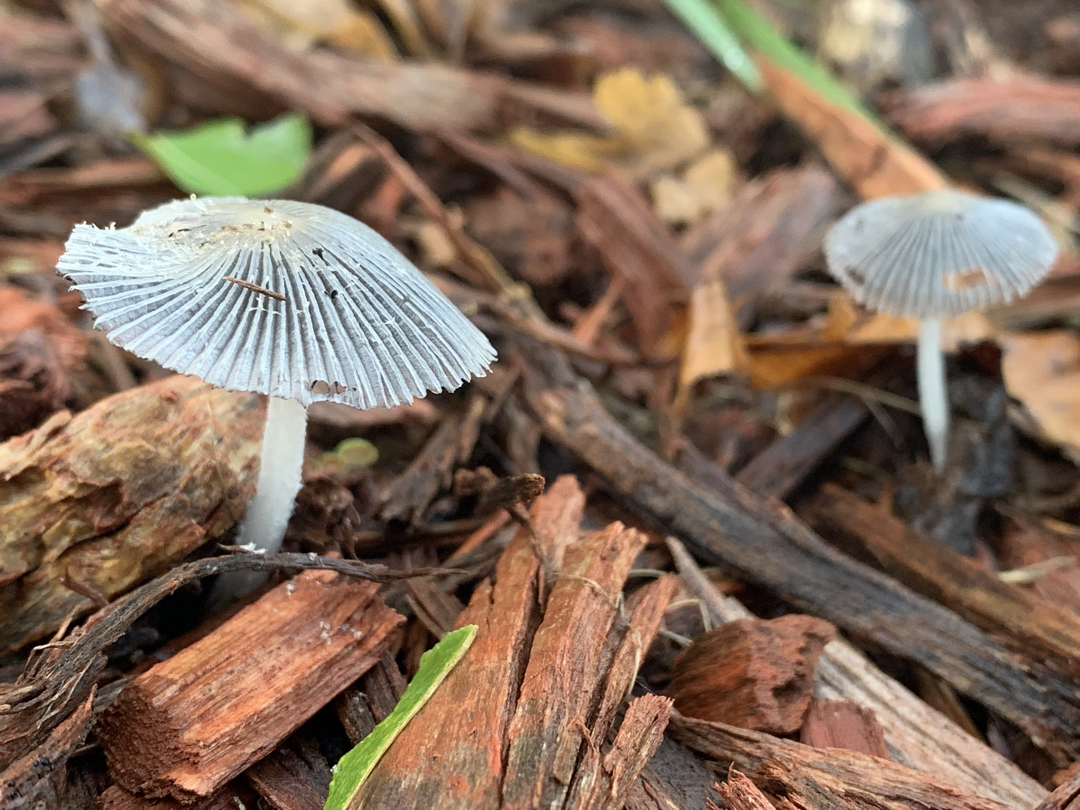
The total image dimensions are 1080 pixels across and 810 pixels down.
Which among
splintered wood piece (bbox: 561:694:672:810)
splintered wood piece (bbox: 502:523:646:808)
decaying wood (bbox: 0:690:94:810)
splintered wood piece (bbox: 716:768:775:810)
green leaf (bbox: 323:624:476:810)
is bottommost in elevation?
splintered wood piece (bbox: 716:768:775:810)

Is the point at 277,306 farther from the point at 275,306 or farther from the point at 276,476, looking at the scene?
the point at 276,476

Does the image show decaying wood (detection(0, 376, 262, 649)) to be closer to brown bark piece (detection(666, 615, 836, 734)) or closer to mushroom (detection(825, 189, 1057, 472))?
brown bark piece (detection(666, 615, 836, 734))

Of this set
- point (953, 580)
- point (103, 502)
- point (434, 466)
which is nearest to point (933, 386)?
point (953, 580)

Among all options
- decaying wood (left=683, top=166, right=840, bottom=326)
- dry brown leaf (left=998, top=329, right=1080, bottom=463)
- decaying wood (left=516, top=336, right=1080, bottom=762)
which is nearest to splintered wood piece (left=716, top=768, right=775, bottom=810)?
decaying wood (left=516, top=336, right=1080, bottom=762)

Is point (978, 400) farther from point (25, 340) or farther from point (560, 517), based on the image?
point (25, 340)

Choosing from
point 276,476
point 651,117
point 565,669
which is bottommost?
point 565,669

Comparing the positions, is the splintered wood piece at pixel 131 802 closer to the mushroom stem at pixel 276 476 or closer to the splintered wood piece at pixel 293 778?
the splintered wood piece at pixel 293 778

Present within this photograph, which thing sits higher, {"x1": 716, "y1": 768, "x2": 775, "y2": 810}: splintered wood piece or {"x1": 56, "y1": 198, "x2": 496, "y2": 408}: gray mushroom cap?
{"x1": 56, "y1": 198, "x2": 496, "y2": 408}: gray mushroom cap
